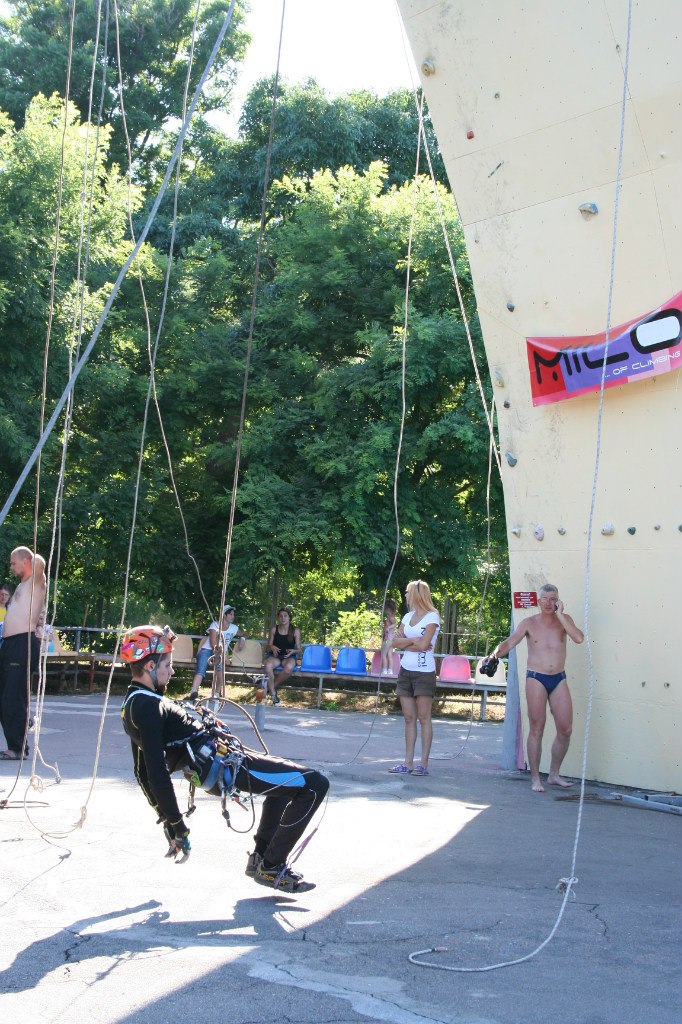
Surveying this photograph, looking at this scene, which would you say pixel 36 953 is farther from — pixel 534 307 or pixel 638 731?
pixel 534 307

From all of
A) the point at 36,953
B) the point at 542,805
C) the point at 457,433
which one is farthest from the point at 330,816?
the point at 457,433

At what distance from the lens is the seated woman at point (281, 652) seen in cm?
1977

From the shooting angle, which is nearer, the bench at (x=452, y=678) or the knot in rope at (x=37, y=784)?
the knot in rope at (x=37, y=784)

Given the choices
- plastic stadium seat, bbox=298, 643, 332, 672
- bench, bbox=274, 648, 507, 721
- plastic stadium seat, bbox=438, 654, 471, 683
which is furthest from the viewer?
plastic stadium seat, bbox=298, 643, 332, 672

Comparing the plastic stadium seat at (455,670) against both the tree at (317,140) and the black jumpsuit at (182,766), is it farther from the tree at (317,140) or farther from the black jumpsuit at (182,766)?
the tree at (317,140)

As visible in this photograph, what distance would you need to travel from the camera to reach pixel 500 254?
11172mm

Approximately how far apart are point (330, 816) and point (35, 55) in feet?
85.5

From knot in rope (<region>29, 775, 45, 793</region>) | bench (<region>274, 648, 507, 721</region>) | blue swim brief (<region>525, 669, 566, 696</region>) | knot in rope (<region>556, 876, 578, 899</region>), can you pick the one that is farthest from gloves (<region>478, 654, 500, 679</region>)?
bench (<region>274, 648, 507, 721</region>)

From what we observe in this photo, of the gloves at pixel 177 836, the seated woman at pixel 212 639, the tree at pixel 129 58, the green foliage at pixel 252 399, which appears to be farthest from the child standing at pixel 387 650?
the tree at pixel 129 58

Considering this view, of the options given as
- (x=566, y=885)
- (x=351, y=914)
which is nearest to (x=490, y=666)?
(x=566, y=885)

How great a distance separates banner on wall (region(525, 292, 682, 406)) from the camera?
10000mm

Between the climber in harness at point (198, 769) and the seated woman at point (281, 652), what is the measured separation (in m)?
13.4

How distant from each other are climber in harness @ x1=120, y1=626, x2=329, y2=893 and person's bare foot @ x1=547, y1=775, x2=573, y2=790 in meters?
5.08

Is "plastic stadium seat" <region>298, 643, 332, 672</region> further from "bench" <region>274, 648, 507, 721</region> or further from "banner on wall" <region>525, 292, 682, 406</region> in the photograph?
"banner on wall" <region>525, 292, 682, 406</region>
